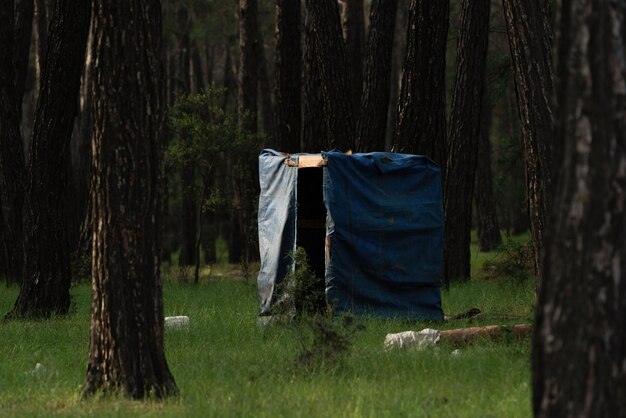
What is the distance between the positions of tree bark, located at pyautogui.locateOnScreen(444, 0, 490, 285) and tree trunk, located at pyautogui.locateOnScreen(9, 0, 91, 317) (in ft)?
25.6

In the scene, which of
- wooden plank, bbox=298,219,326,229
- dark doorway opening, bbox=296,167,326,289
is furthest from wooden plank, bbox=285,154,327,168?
wooden plank, bbox=298,219,326,229

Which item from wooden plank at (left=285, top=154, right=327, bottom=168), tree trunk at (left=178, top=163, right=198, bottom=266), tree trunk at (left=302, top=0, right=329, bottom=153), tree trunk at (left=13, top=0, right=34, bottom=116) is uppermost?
tree trunk at (left=13, top=0, right=34, bottom=116)

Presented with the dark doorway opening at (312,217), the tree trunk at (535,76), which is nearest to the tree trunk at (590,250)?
the tree trunk at (535,76)

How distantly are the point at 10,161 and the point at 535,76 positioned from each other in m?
10.8

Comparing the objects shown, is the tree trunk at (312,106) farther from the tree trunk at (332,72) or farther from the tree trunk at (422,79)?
the tree trunk at (422,79)

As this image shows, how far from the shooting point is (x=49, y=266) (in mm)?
14430

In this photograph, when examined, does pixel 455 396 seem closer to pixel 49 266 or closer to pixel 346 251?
pixel 346 251

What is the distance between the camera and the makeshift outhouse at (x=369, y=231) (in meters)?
13.4

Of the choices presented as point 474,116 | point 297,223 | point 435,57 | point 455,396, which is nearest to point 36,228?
point 297,223

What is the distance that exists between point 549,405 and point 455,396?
2.71 metres

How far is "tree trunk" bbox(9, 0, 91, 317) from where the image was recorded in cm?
1378

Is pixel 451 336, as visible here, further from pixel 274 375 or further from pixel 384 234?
pixel 384 234

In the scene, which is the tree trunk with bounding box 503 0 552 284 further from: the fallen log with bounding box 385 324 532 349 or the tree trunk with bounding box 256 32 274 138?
the tree trunk with bounding box 256 32 274 138

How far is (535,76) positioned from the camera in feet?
39.5
